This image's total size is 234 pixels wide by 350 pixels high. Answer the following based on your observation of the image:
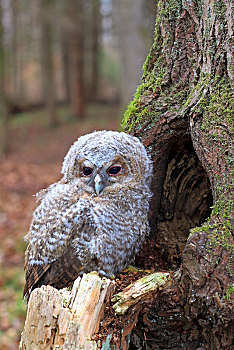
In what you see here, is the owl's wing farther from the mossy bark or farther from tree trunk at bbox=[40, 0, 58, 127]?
tree trunk at bbox=[40, 0, 58, 127]

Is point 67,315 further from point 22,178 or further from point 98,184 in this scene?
point 22,178

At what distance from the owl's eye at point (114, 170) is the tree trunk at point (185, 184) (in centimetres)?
36

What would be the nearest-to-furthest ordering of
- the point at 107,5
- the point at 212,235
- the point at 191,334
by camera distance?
the point at 212,235 < the point at 191,334 < the point at 107,5

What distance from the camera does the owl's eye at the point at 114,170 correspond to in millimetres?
2666

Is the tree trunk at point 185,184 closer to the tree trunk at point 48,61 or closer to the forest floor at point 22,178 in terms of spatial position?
the forest floor at point 22,178

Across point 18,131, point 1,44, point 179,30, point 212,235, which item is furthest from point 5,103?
point 212,235

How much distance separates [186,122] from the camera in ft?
Answer: 8.87

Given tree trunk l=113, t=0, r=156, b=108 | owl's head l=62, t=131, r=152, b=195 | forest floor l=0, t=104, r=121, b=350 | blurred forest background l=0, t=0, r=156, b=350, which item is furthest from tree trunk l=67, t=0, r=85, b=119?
owl's head l=62, t=131, r=152, b=195

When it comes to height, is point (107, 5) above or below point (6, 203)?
above

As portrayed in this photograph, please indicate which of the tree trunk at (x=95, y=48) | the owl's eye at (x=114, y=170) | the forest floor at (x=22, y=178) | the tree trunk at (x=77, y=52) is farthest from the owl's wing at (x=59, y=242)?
the tree trunk at (x=95, y=48)

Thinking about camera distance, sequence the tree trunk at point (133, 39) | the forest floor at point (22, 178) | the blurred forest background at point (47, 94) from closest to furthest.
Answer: the forest floor at point (22, 178) < the blurred forest background at point (47, 94) < the tree trunk at point (133, 39)

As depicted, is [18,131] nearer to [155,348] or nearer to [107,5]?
[107,5]

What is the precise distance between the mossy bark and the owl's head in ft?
0.74

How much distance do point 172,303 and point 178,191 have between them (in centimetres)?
107
